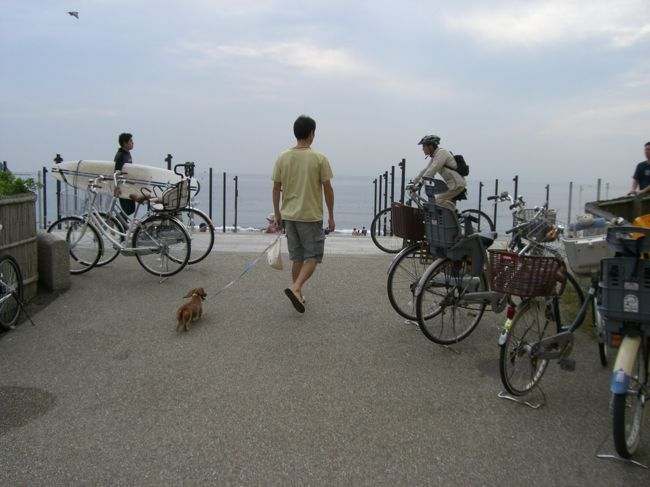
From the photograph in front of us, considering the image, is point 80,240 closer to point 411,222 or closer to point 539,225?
point 411,222

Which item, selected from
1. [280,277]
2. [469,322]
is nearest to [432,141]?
[280,277]

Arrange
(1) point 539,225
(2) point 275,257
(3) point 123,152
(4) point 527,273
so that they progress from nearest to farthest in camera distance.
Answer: (4) point 527,273 → (1) point 539,225 → (2) point 275,257 → (3) point 123,152

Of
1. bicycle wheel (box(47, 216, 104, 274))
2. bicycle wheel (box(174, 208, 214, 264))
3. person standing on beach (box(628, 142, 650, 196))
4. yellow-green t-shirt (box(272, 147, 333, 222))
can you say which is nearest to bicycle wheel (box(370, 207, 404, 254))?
bicycle wheel (box(174, 208, 214, 264))

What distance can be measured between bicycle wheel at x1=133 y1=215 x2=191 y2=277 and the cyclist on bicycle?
2.90 meters

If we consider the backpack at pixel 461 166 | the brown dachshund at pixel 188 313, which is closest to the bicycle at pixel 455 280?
the brown dachshund at pixel 188 313

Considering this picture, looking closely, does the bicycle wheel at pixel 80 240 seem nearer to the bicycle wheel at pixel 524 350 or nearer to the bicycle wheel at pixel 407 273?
the bicycle wheel at pixel 407 273

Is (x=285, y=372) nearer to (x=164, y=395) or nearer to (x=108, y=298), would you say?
(x=164, y=395)

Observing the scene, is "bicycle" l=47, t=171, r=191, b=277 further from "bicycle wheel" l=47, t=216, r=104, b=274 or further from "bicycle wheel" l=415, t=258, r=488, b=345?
"bicycle wheel" l=415, t=258, r=488, b=345

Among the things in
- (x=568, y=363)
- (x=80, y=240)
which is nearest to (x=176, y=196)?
(x=80, y=240)

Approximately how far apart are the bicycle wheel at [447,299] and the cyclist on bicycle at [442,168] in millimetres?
2590

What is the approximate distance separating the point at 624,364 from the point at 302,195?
330 centimetres

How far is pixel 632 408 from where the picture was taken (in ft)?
12.0

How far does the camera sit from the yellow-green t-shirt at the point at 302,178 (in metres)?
5.99

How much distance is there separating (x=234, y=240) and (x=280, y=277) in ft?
12.2
